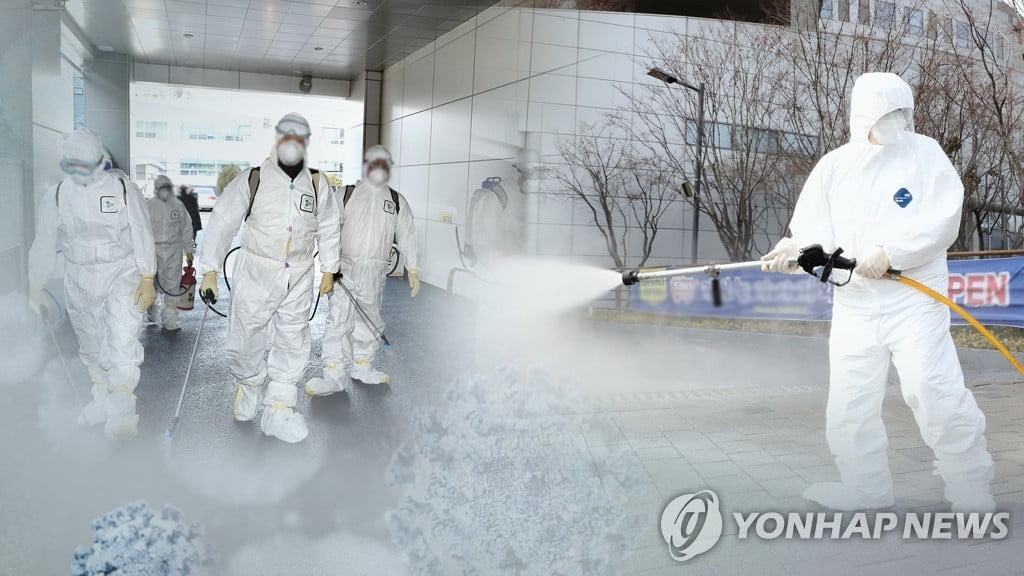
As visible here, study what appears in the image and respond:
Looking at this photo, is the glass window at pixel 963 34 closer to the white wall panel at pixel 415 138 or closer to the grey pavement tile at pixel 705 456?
the grey pavement tile at pixel 705 456

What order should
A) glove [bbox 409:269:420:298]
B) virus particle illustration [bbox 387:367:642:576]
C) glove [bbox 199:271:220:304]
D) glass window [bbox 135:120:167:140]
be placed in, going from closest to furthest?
1. virus particle illustration [bbox 387:367:642:576]
2. glass window [bbox 135:120:167:140]
3. glove [bbox 199:271:220:304]
4. glove [bbox 409:269:420:298]

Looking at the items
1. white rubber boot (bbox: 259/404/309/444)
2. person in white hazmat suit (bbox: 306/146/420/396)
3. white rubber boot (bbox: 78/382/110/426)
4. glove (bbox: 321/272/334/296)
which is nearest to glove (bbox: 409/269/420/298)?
person in white hazmat suit (bbox: 306/146/420/396)

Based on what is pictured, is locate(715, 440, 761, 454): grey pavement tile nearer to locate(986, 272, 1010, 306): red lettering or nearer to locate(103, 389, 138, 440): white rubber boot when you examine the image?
locate(103, 389, 138, 440): white rubber boot

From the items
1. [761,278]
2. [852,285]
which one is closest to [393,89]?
[852,285]

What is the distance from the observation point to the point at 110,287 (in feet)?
7.76

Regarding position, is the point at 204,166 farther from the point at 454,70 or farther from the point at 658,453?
the point at 658,453

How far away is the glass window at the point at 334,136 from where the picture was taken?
2143 mm

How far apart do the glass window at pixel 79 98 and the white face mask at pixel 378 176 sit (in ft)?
2.39

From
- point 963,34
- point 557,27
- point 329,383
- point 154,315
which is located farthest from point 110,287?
point 963,34

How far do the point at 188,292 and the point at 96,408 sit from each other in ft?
2.62

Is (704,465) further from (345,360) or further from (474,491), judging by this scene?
(345,360)

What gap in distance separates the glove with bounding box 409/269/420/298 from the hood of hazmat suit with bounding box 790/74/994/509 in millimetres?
1430

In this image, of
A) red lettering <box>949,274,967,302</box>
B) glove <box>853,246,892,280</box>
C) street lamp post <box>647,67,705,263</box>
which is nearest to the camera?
glove <box>853,246,892,280</box>

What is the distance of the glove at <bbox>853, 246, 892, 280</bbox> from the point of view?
2.04 meters
